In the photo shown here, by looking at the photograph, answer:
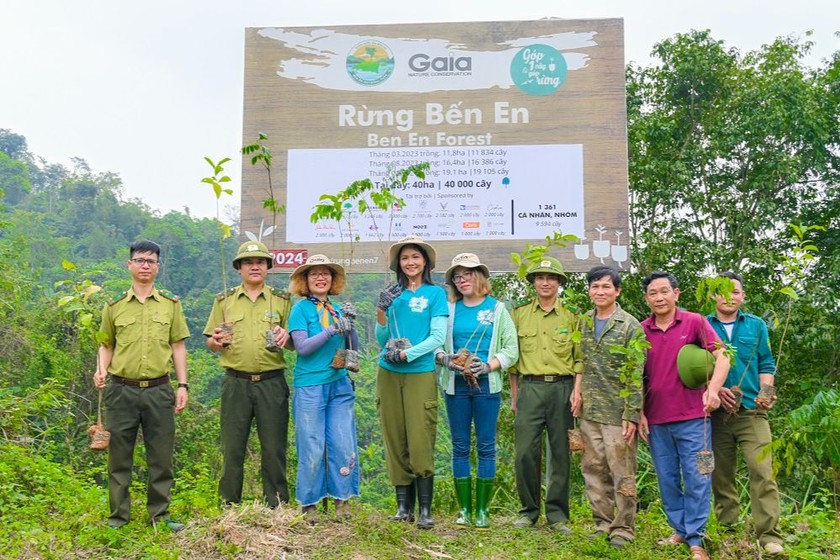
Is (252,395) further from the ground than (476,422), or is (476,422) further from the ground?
(252,395)

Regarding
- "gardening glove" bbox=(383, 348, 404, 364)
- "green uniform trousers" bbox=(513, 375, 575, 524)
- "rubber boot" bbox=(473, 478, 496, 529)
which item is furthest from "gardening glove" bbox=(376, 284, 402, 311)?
"rubber boot" bbox=(473, 478, 496, 529)

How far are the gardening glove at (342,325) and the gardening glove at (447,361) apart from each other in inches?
22.1

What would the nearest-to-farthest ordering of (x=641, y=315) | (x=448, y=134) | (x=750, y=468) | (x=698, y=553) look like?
1. (x=698, y=553)
2. (x=750, y=468)
3. (x=448, y=134)
4. (x=641, y=315)

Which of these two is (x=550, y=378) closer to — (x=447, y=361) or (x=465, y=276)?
(x=447, y=361)

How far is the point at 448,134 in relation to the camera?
24.3 feet

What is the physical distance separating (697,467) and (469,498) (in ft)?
4.70

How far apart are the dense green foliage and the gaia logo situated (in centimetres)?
169

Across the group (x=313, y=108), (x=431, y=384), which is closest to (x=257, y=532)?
(x=431, y=384)

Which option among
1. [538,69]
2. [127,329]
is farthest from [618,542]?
[538,69]

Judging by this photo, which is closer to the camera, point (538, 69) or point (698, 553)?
point (698, 553)

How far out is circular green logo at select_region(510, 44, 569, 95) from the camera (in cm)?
742

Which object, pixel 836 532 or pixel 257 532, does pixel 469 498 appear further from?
pixel 836 532

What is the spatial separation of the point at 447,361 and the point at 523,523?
3.69ft

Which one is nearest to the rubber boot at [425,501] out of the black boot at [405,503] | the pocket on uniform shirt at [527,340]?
the black boot at [405,503]
